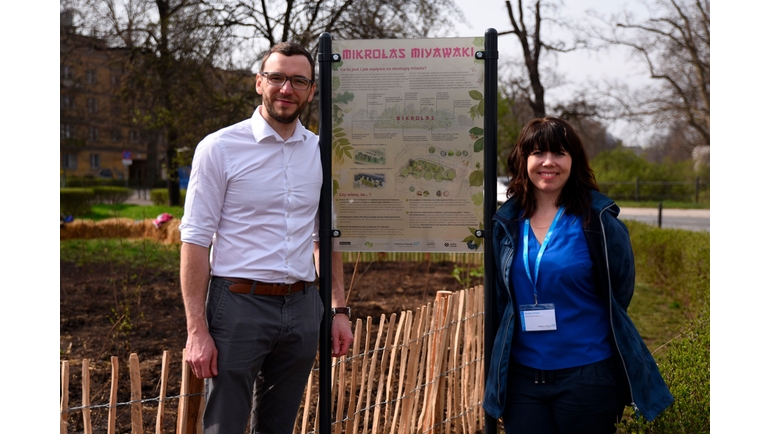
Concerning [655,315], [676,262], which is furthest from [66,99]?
[655,315]

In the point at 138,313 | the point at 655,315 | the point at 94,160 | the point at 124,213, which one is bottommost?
the point at 655,315

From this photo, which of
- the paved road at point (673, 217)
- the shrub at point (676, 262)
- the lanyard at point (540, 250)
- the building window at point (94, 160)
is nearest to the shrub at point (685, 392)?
the lanyard at point (540, 250)

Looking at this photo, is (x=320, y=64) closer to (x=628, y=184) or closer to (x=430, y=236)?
(x=430, y=236)

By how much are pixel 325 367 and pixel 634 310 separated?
264 inches

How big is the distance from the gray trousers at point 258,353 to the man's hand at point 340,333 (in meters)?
0.27

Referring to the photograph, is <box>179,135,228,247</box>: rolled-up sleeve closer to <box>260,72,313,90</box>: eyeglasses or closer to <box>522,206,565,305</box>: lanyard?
<box>260,72,313,90</box>: eyeglasses

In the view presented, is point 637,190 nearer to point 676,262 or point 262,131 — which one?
point 676,262

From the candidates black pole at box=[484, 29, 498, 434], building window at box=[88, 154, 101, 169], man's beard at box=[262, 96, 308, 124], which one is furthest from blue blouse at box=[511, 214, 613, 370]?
building window at box=[88, 154, 101, 169]

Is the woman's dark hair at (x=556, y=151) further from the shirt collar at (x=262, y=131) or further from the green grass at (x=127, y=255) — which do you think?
the green grass at (x=127, y=255)

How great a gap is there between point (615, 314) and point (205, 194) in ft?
4.98

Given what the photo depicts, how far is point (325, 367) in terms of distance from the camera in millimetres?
3113

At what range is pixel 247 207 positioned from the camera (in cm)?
259

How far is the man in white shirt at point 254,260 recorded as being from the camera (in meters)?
2.52

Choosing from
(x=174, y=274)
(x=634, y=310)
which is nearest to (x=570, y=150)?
(x=634, y=310)
